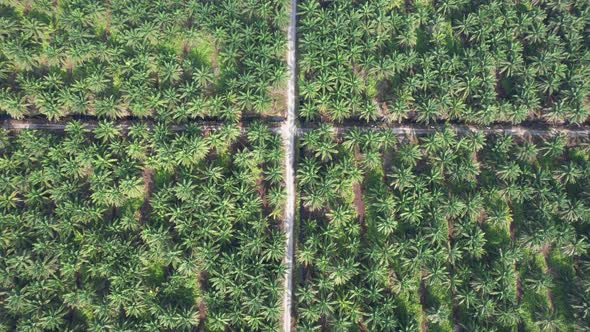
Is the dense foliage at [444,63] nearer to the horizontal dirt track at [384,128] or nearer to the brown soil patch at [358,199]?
the horizontal dirt track at [384,128]

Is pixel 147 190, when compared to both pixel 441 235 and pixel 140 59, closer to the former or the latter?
pixel 140 59

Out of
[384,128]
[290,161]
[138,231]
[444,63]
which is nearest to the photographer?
[138,231]

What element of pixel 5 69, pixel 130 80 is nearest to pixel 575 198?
pixel 130 80

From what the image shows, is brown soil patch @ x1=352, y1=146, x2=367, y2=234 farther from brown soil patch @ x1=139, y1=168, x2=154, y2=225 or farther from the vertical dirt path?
brown soil patch @ x1=139, y1=168, x2=154, y2=225

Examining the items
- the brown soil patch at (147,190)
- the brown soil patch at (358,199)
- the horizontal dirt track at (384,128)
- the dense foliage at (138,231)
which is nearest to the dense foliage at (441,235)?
the brown soil patch at (358,199)

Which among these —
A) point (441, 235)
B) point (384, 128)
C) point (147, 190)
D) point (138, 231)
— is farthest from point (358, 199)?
point (138, 231)
